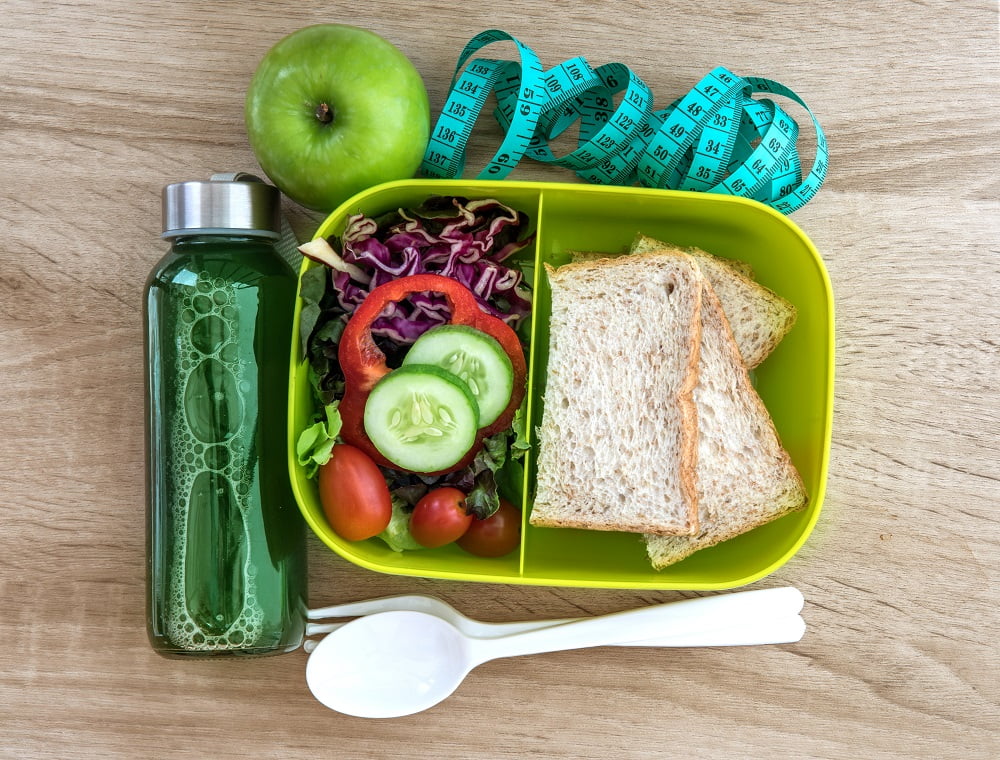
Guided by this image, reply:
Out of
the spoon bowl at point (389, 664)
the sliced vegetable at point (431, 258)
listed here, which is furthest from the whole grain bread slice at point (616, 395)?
the spoon bowl at point (389, 664)

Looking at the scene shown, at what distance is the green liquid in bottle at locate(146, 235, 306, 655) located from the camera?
4.53 feet

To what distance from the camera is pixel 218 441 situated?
139 cm

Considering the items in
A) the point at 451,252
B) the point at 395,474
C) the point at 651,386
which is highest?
the point at 451,252

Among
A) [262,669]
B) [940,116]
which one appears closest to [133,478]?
[262,669]

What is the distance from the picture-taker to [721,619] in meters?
1.51

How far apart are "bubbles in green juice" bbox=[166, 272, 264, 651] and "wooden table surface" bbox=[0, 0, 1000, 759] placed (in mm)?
205

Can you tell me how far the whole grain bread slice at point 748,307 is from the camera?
1.46 m

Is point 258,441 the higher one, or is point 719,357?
point 719,357

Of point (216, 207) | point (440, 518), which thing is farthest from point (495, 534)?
point (216, 207)

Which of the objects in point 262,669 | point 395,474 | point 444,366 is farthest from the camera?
point 262,669

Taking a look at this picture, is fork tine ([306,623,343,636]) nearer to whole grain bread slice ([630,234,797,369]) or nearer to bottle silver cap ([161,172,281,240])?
bottle silver cap ([161,172,281,240])

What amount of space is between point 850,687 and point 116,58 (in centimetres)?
201

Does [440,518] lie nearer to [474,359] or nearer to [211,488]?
[474,359]

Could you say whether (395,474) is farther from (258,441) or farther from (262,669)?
(262,669)
